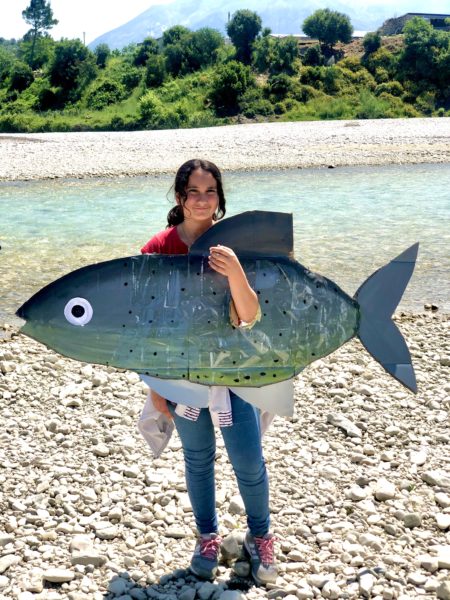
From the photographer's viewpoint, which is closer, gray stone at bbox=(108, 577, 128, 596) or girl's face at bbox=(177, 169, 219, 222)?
girl's face at bbox=(177, 169, 219, 222)

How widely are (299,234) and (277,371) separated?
39.7ft

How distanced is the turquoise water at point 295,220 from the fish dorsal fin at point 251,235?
5.96 metres

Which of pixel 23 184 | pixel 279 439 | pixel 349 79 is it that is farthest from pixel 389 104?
pixel 279 439

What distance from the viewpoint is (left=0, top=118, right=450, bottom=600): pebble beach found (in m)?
3.59

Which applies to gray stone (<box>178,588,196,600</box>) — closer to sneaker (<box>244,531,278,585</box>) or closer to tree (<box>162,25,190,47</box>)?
sneaker (<box>244,531,278,585</box>)

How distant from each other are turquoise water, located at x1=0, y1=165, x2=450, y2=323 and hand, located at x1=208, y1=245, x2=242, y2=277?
6058mm

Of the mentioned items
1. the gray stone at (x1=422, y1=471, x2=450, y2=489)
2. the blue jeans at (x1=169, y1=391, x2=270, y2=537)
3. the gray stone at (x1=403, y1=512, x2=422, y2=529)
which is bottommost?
the gray stone at (x1=403, y1=512, x2=422, y2=529)

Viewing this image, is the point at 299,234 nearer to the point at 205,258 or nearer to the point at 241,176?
the point at 241,176

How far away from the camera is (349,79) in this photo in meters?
53.8

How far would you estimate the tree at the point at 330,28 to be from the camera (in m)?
65.7

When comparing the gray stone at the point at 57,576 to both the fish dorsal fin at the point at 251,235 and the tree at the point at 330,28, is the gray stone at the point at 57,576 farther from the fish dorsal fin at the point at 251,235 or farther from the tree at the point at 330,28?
the tree at the point at 330,28

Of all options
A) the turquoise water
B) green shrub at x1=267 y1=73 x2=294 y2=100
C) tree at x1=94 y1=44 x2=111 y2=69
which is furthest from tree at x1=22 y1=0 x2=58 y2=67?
the turquoise water

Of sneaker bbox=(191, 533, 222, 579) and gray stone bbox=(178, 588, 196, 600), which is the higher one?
sneaker bbox=(191, 533, 222, 579)

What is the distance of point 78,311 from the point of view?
2.63 m
